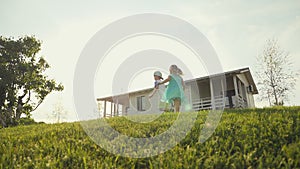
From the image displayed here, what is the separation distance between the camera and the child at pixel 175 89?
5.79 meters

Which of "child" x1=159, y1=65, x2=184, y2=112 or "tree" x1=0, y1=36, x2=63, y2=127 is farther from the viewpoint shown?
"tree" x1=0, y1=36, x2=63, y2=127

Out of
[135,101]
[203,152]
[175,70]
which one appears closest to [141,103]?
[135,101]

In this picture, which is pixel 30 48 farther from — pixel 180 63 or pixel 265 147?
pixel 265 147

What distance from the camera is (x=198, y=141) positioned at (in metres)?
2.69

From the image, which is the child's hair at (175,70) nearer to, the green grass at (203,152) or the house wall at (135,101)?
the green grass at (203,152)

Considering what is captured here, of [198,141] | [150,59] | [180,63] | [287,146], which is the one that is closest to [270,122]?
[287,146]

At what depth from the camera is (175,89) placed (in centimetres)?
582

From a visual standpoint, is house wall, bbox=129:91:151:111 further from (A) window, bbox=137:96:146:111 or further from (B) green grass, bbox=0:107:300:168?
(B) green grass, bbox=0:107:300:168

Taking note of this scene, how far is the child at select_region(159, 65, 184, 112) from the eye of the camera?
19.0 feet

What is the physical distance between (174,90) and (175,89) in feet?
0.12

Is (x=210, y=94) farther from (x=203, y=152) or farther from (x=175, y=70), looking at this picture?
(x=203, y=152)

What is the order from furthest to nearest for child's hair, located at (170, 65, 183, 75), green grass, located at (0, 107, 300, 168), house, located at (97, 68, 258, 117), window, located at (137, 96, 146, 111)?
1. window, located at (137, 96, 146, 111)
2. house, located at (97, 68, 258, 117)
3. child's hair, located at (170, 65, 183, 75)
4. green grass, located at (0, 107, 300, 168)

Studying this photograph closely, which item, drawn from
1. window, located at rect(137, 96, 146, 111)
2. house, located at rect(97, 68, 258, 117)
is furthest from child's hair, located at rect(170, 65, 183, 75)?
window, located at rect(137, 96, 146, 111)

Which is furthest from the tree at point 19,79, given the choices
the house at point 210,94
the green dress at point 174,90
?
the green dress at point 174,90
